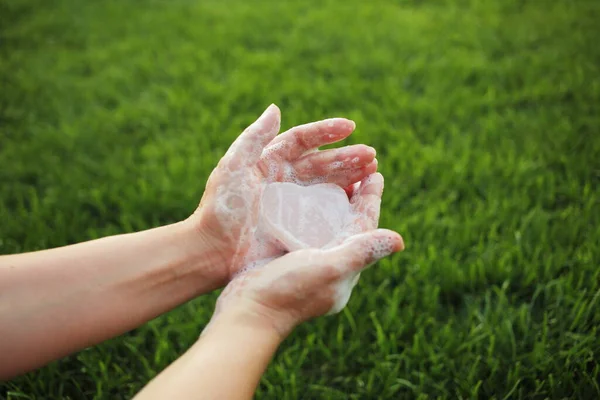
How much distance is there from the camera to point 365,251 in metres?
1.40

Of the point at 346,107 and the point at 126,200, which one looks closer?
the point at 126,200

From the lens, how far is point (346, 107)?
10.1ft

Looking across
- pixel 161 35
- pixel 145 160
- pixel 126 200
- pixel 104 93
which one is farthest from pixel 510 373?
pixel 161 35

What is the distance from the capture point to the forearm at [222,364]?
3.82 feet

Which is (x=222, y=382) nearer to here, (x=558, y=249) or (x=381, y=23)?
(x=558, y=249)

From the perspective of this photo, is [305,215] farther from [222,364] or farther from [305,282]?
[222,364]

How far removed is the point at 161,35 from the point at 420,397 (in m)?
3.22

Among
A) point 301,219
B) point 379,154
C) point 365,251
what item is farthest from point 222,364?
point 379,154

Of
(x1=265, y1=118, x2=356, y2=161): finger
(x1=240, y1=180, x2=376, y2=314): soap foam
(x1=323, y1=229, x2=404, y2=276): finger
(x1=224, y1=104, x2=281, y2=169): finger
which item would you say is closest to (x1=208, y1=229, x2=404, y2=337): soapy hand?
(x1=323, y1=229, x2=404, y2=276): finger

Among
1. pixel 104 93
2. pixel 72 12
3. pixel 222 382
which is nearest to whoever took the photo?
pixel 222 382

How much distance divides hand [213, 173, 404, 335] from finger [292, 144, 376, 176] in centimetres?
41

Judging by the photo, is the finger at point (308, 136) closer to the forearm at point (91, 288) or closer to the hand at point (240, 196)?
the hand at point (240, 196)

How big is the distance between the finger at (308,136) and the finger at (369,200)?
0.54ft

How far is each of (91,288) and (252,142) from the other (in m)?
0.58
